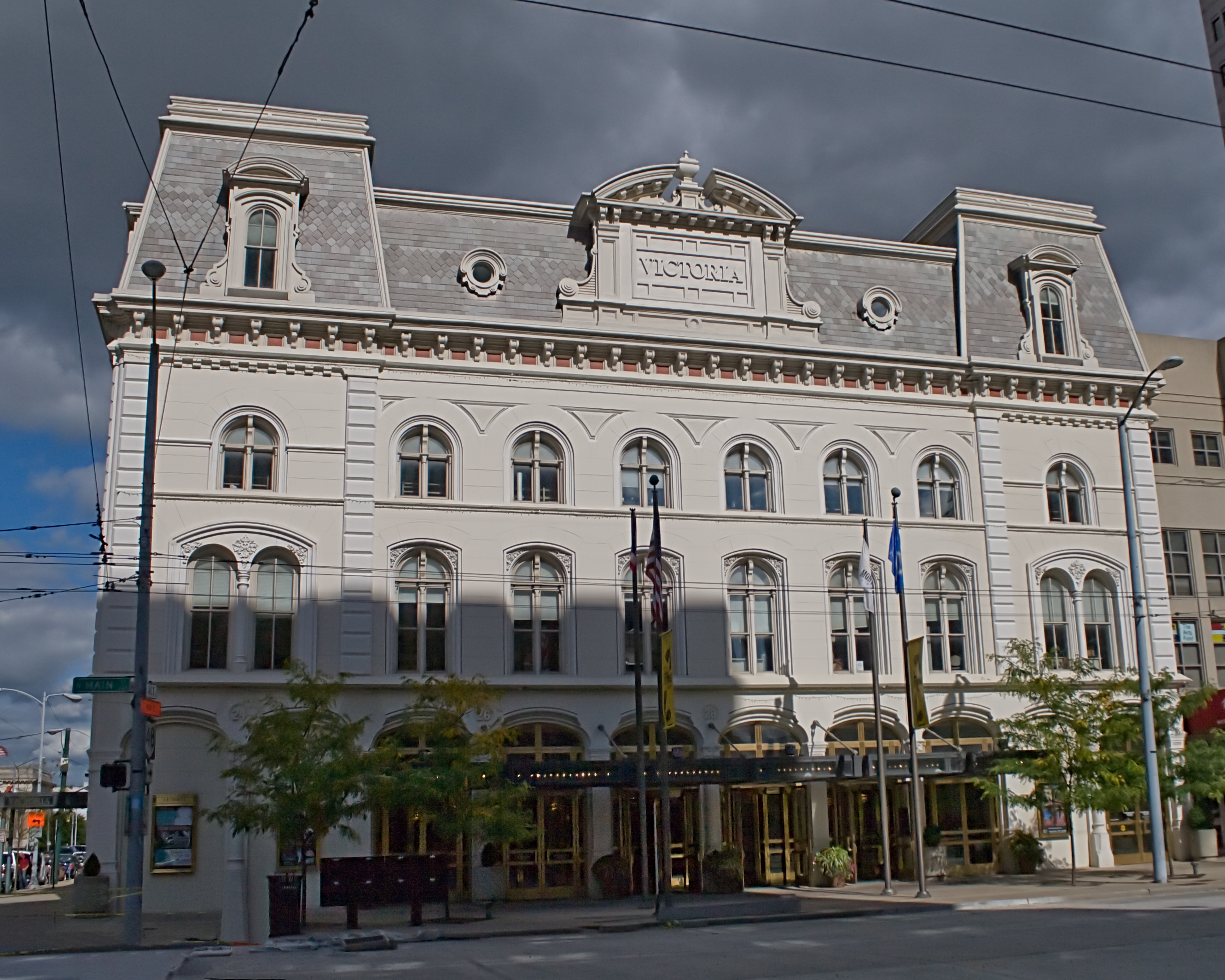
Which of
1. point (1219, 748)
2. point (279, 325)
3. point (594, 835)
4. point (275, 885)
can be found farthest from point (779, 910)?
point (279, 325)

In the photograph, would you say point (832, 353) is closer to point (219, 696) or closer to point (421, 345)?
point (421, 345)

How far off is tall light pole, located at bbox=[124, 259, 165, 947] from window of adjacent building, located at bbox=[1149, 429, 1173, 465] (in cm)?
2818

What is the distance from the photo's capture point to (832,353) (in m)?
31.8

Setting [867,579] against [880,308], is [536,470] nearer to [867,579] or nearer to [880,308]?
[867,579]

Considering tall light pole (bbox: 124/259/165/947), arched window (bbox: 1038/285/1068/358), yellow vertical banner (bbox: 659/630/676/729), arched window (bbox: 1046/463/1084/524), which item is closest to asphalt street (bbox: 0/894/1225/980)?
tall light pole (bbox: 124/259/165/947)

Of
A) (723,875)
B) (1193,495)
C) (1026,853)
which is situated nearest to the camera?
(723,875)

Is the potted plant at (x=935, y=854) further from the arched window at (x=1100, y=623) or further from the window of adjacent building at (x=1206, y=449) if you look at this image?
the window of adjacent building at (x=1206, y=449)

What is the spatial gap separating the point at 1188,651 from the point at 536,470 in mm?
19536

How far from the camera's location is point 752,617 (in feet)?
99.3

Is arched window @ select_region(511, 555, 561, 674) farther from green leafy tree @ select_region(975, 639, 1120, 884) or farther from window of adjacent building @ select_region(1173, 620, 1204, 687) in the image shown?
window of adjacent building @ select_region(1173, 620, 1204, 687)

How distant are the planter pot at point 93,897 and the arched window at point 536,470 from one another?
11839mm

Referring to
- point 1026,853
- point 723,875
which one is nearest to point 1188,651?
point 1026,853

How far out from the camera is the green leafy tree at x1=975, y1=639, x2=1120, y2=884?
87.2ft

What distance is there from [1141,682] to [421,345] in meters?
17.6
